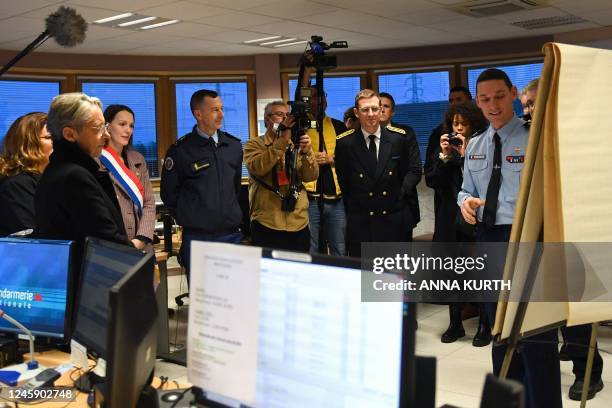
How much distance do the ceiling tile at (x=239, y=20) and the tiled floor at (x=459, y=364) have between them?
2.99m

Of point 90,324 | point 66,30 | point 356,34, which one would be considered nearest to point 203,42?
point 356,34

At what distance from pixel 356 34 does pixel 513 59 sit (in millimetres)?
2443

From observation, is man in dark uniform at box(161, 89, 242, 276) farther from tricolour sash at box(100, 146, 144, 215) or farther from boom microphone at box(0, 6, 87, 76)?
boom microphone at box(0, 6, 87, 76)

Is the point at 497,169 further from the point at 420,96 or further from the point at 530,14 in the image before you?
the point at 420,96

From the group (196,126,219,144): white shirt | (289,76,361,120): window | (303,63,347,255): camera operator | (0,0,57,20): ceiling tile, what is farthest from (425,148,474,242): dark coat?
(289,76,361,120): window

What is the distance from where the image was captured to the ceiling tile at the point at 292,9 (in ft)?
19.3

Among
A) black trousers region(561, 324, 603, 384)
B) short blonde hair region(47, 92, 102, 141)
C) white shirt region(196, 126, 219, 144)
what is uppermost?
short blonde hair region(47, 92, 102, 141)

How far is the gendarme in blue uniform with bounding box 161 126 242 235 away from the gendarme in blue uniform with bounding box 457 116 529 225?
5.02 ft

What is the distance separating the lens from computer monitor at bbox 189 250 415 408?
1.07 metres

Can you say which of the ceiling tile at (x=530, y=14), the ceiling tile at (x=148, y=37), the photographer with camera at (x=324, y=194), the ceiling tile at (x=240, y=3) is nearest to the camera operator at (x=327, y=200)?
the photographer with camera at (x=324, y=194)

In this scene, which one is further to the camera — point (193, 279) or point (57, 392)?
point (57, 392)

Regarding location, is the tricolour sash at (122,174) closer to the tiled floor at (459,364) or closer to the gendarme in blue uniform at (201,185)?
the gendarme in blue uniform at (201,185)

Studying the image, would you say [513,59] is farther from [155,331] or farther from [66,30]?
[155,331]

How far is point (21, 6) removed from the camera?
5461 millimetres
